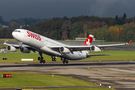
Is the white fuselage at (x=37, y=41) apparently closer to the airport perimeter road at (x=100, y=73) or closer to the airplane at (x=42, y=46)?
the airplane at (x=42, y=46)

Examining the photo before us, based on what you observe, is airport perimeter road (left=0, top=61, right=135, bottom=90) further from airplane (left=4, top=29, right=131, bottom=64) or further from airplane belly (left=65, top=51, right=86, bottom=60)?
airplane belly (left=65, top=51, right=86, bottom=60)

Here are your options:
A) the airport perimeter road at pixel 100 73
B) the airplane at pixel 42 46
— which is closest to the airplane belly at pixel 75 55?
the airplane at pixel 42 46

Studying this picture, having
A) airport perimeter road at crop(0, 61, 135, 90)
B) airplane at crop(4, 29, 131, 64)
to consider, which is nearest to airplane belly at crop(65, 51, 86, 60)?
airplane at crop(4, 29, 131, 64)

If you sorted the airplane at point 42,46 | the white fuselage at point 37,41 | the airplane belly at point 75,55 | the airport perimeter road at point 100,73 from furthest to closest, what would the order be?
the airplane belly at point 75,55 → the airplane at point 42,46 → the white fuselage at point 37,41 → the airport perimeter road at point 100,73

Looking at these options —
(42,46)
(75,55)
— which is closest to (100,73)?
(42,46)

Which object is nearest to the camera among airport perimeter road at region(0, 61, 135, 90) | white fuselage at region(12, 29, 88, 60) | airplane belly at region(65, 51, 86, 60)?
airport perimeter road at region(0, 61, 135, 90)

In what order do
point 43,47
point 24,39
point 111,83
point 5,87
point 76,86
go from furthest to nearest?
1. point 43,47
2. point 24,39
3. point 111,83
4. point 76,86
5. point 5,87

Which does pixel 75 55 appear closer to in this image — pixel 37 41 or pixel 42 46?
pixel 42 46

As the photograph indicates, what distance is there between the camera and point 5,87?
98.3 ft

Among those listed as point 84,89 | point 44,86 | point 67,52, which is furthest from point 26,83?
point 67,52

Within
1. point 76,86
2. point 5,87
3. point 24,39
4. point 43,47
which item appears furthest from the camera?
point 43,47

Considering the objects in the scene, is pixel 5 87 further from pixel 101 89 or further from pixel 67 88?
pixel 101 89

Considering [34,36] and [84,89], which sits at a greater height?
[34,36]

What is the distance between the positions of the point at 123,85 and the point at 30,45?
1222 inches
